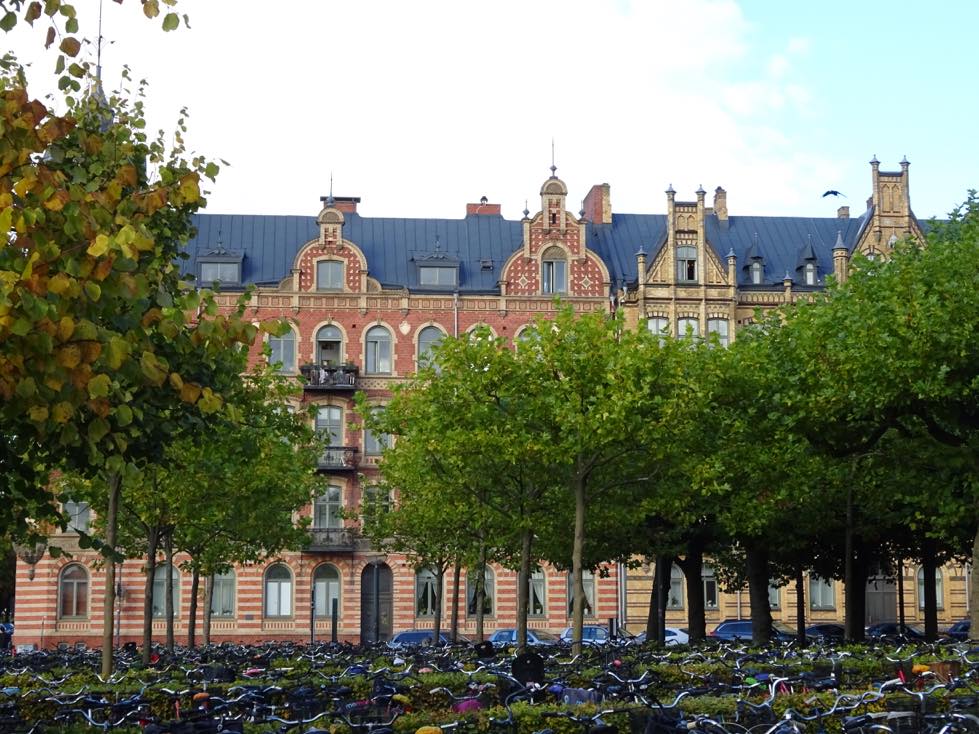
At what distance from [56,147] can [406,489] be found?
2905 centimetres

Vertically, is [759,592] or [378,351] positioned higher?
[378,351]

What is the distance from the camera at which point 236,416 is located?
10969 millimetres

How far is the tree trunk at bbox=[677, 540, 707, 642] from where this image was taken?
42.3m

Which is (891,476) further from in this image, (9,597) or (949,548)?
(9,597)

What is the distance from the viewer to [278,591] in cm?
5862

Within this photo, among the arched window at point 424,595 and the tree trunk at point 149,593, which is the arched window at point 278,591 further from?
the tree trunk at point 149,593

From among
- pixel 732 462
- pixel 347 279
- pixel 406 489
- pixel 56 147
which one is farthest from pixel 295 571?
pixel 56 147

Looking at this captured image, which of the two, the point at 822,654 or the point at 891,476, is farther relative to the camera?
the point at 891,476

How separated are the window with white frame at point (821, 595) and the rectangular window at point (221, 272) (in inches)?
1095

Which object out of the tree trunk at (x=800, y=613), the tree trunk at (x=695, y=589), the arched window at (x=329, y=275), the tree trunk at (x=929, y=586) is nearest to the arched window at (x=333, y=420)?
the arched window at (x=329, y=275)

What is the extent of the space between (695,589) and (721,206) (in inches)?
1065

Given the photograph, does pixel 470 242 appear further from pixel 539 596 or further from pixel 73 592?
pixel 73 592

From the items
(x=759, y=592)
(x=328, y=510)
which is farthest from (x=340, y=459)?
(x=759, y=592)

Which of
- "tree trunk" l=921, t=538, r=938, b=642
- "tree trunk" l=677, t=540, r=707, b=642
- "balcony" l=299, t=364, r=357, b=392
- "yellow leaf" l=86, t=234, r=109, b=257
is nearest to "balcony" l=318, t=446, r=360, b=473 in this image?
"balcony" l=299, t=364, r=357, b=392
